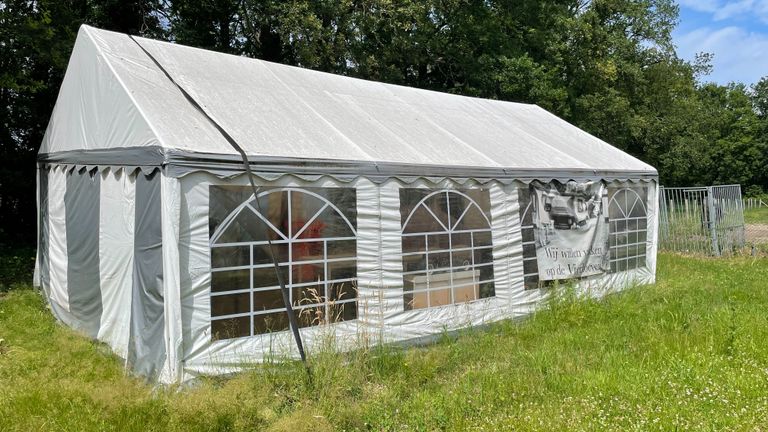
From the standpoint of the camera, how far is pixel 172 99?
17.8 ft

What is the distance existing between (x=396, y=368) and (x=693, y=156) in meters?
26.2

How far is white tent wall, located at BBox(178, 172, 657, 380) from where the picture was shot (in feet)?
14.9

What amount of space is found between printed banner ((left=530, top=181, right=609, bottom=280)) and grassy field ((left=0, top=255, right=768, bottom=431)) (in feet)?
4.70

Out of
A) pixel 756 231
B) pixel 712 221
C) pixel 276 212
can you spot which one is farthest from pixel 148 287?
pixel 756 231

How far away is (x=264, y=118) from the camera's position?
5.84 meters

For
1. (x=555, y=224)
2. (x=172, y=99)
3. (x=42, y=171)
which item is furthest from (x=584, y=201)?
(x=42, y=171)

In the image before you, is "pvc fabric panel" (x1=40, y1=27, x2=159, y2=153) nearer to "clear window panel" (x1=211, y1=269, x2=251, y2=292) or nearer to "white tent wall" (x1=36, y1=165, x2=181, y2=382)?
"white tent wall" (x1=36, y1=165, x2=181, y2=382)

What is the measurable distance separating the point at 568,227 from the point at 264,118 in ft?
14.7

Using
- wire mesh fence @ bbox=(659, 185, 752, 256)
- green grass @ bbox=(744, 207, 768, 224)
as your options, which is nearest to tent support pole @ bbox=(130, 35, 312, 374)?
wire mesh fence @ bbox=(659, 185, 752, 256)

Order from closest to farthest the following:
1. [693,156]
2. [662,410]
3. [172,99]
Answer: [662,410]
[172,99]
[693,156]

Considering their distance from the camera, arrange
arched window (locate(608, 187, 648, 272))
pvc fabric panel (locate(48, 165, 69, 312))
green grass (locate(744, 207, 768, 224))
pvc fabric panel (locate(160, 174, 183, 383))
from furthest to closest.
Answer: green grass (locate(744, 207, 768, 224))
arched window (locate(608, 187, 648, 272))
pvc fabric panel (locate(48, 165, 69, 312))
pvc fabric panel (locate(160, 174, 183, 383))

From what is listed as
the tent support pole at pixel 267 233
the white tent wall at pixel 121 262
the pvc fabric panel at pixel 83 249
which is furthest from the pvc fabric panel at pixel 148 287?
the pvc fabric panel at pixel 83 249

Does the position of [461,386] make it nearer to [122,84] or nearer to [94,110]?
[122,84]

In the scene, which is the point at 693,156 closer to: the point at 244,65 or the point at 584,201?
the point at 584,201
